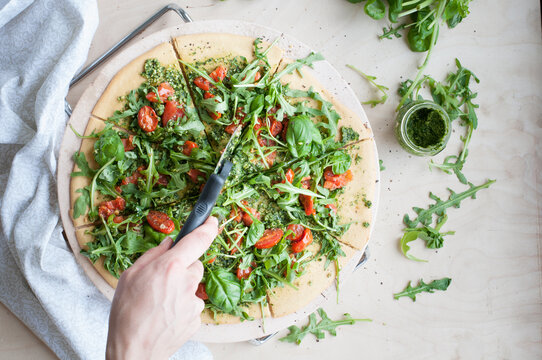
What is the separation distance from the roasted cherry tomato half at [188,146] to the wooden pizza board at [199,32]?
0.53 m

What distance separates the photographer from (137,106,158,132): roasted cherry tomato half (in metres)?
2.41

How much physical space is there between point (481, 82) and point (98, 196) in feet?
8.18

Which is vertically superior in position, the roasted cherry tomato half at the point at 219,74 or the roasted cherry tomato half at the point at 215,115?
the roasted cherry tomato half at the point at 219,74

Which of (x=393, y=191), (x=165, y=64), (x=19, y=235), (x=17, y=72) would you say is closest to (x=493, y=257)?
(x=393, y=191)

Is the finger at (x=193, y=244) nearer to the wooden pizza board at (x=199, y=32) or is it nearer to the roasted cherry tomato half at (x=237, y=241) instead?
the roasted cherry tomato half at (x=237, y=241)

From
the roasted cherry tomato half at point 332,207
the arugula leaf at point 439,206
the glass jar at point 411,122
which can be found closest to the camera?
the roasted cherry tomato half at point 332,207

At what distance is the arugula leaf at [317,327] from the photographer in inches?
115

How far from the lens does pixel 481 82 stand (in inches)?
122

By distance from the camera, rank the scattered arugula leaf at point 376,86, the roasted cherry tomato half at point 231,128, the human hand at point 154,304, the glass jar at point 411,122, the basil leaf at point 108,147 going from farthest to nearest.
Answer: the scattered arugula leaf at point 376,86, the glass jar at point 411,122, the roasted cherry tomato half at point 231,128, the basil leaf at point 108,147, the human hand at point 154,304

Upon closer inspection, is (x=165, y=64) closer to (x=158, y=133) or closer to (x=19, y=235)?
(x=158, y=133)

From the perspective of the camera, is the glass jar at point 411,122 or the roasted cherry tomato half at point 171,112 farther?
the glass jar at point 411,122

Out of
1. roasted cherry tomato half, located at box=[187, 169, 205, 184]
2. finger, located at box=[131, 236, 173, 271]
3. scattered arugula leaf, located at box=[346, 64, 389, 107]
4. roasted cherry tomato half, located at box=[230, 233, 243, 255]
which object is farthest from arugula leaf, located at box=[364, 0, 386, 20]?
finger, located at box=[131, 236, 173, 271]

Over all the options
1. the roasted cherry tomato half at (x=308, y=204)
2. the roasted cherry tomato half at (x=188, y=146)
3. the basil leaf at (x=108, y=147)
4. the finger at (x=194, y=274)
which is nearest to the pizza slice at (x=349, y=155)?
the roasted cherry tomato half at (x=308, y=204)

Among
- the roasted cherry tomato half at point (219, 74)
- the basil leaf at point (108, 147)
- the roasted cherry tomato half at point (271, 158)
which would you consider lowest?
the roasted cherry tomato half at point (271, 158)
